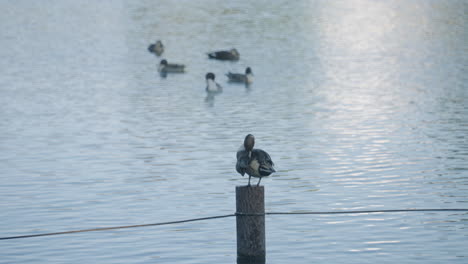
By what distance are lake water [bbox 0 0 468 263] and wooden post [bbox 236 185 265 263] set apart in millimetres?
1790

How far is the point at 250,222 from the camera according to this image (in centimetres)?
1200

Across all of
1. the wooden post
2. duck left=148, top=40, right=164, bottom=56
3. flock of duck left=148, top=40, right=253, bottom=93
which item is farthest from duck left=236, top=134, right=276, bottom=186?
duck left=148, top=40, right=164, bottom=56

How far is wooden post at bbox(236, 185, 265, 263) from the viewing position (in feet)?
38.8

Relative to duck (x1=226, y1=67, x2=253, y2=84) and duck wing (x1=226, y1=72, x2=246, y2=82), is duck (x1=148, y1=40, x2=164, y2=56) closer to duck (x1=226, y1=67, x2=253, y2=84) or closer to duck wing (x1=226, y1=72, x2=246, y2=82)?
duck wing (x1=226, y1=72, x2=246, y2=82)

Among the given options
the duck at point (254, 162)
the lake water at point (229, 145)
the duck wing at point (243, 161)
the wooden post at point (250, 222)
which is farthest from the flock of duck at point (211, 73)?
the wooden post at point (250, 222)

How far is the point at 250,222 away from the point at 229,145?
13.2m

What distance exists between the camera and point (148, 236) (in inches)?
610

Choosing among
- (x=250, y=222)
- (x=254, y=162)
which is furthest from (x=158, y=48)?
(x=250, y=222)

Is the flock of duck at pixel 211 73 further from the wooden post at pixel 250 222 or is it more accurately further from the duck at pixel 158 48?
the wooden post at pixel 250 222

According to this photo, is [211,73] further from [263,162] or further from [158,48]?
[263,162]

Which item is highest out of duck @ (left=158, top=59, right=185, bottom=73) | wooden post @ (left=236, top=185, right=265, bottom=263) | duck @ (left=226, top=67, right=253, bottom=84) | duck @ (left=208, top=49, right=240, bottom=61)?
duck @ (left=208, top=49, right=240, bottom=61)

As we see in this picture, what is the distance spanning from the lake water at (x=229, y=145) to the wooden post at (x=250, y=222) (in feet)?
5.87

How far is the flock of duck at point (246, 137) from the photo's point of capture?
12.7m

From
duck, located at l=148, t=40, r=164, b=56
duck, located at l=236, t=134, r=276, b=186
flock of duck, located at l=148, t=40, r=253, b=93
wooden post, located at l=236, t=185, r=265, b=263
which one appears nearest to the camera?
wooden post, located at l=236, t=185, r=265, b=263
